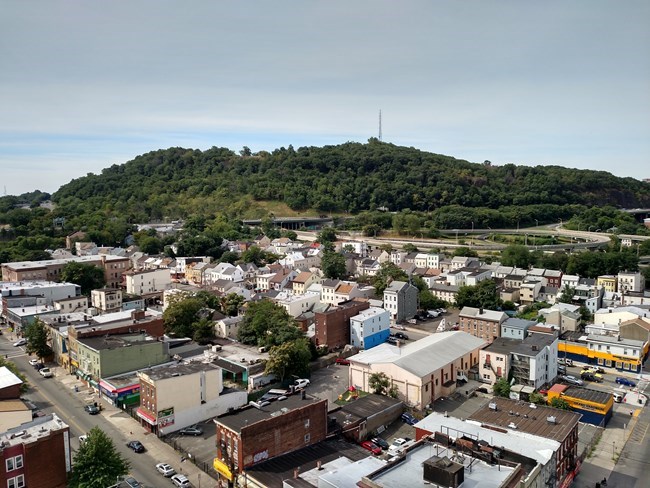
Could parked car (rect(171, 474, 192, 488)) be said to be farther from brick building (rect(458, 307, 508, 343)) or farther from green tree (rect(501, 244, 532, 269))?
green tree (rect(501, 244, 532, 269))

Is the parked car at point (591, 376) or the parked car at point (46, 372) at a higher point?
the parked car at point (46, 372)

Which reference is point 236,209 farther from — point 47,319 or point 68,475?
point 68,475

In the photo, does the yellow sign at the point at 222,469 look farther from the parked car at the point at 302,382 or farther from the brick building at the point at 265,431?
the parked car at the point at 302,382

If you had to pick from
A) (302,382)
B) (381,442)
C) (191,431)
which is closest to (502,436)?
(381,442)

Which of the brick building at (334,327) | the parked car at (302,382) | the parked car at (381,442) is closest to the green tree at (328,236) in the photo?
the brick building at (334,327)

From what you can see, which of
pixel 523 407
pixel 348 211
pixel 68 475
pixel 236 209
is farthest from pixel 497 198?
pixel 68 475

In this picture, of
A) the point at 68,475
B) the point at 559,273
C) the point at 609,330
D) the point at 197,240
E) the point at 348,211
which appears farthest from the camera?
the point at 348,211
